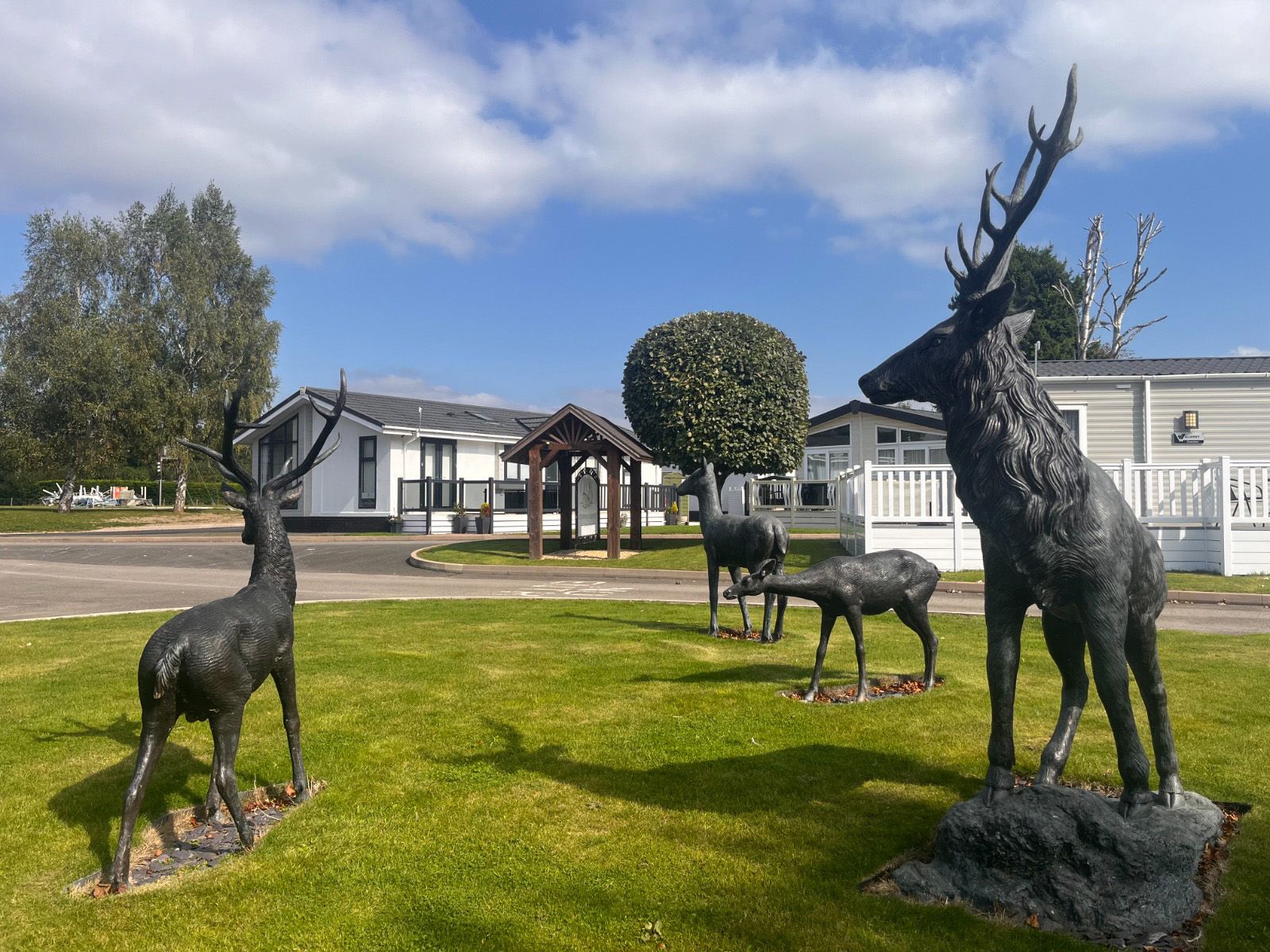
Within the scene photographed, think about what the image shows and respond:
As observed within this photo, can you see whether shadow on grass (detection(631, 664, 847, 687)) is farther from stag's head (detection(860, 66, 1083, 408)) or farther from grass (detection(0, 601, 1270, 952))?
stag's head (detection(860, 66, 1083, 408))

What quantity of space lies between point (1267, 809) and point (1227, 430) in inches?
882

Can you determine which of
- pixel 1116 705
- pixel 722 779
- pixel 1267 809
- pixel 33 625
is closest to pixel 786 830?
pixel 722 779

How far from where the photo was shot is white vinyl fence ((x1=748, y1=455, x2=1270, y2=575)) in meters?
16.3

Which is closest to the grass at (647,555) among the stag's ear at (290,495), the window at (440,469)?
the window at (440,469)

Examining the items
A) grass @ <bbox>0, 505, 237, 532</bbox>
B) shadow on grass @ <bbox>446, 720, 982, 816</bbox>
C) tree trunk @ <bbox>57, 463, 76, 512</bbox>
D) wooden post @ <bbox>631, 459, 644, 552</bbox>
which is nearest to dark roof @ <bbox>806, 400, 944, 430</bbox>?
wooden post @ <bbox>631, 459, 644, 552</bbox>

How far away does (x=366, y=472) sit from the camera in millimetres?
36969

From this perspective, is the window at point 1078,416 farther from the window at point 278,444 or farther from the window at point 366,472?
the window at point 278,444

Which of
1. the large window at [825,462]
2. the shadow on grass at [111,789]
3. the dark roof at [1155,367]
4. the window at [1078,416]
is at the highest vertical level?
the dark roof at [1155,367]

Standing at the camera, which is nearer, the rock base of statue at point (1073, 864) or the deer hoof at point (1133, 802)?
the rock base of statue at point (1073, 864)

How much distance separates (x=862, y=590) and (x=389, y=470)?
31.6 m

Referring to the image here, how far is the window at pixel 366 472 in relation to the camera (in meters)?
36.7

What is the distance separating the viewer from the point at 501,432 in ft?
139

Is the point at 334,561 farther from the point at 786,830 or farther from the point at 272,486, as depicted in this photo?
the point at 786,830

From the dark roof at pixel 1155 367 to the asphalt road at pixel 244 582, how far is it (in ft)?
39.0
